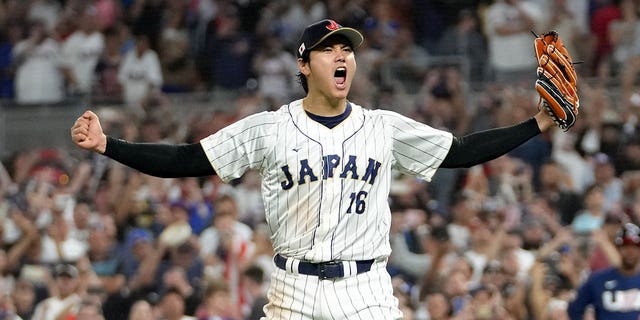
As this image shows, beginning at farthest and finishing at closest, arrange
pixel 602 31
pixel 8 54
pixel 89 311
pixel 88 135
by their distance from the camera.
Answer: pixel 8 54 → pixel 602 31 → pixel 89 311 → pixel 88 135

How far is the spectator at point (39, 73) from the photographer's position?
44.3 feet

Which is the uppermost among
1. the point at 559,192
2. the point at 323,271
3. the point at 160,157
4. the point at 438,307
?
the point at 160,157

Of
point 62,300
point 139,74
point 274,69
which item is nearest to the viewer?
point 62,300

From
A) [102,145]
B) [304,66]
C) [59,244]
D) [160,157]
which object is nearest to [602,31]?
[59,244]

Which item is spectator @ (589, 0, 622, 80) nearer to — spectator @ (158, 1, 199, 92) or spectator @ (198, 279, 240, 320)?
spectator @ (158, 1, 199, 92)

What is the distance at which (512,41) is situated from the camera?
1228cm

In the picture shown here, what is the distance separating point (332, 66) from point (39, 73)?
905cm

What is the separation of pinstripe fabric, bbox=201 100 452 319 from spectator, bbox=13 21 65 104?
8.70 meters

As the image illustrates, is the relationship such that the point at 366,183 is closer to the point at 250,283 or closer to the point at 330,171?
the point at 330,171

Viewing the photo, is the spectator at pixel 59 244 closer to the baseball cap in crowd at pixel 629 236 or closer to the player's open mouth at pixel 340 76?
the baseball cap in crowd at pixel 629 236

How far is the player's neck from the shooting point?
16.7ft

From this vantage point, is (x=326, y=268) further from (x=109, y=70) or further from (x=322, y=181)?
(x=109, y=70)

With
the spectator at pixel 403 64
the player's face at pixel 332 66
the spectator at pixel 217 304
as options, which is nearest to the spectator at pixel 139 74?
the spectator at pixel 403 64

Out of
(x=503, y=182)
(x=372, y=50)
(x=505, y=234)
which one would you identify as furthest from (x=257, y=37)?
(x=505, y=234)
